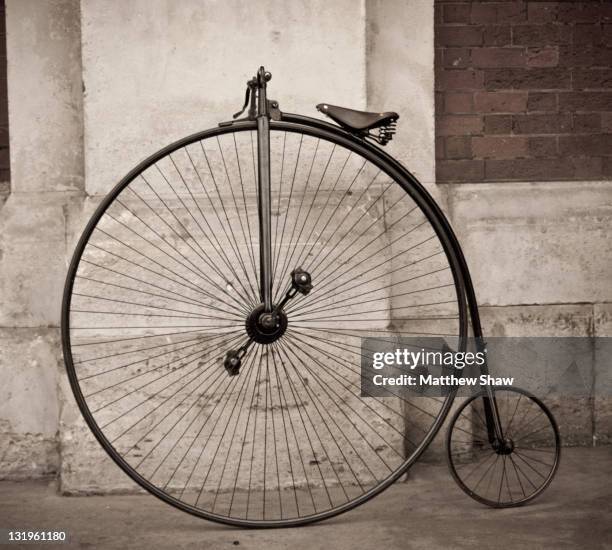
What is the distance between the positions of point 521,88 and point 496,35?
0.26 m

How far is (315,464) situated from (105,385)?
0.88 metres

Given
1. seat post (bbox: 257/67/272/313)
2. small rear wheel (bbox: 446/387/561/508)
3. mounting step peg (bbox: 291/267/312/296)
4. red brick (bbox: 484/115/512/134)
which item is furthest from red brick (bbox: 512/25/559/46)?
mounting step peg (bbox: 291/267/312/296)

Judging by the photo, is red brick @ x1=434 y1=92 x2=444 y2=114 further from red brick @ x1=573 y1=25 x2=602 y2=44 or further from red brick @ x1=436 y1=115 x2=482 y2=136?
red brick @ x1=573 y1=25 x2=602 y2=44

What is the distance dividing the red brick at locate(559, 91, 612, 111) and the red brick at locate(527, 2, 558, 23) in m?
0.34

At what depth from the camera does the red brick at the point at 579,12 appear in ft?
12.5

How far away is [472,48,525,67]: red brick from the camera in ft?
12.5

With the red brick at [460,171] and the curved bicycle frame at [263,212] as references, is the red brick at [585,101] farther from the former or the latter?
the curved bicycle frame at [263,212]

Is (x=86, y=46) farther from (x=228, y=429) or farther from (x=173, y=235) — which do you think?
(x=228, y=429)

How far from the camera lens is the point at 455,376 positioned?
311cm

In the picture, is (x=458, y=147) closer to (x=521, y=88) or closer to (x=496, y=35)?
(x=521, y=88)

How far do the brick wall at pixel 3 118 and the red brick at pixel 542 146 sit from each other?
2299 mm

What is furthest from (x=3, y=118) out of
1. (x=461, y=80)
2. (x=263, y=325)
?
(x=461, y=80)

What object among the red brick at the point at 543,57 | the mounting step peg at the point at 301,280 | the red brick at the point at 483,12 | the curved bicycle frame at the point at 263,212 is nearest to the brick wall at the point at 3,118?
the curved bicycle frame at the point at 263,212

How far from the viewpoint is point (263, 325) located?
9.62ft
